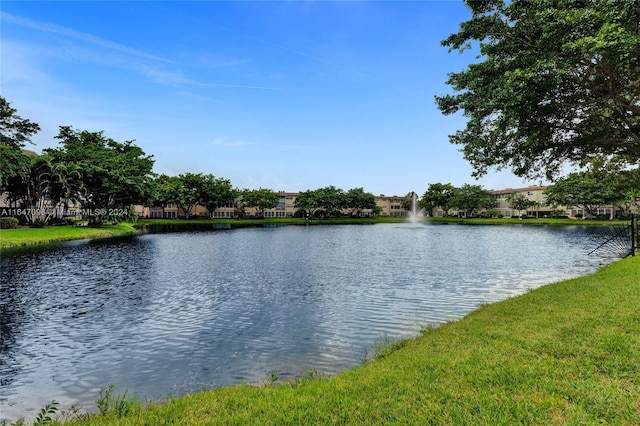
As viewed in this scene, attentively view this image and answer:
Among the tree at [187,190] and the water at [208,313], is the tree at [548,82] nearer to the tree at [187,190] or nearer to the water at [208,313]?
the water at [208,313]

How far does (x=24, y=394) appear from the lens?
27.3ft

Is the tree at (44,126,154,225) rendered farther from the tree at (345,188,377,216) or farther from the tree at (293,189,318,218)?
the tree at (345,188,377,216)

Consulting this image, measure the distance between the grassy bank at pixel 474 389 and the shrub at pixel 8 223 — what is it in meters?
52.2

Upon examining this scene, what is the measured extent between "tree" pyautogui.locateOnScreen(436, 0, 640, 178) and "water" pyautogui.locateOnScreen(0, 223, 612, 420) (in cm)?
725

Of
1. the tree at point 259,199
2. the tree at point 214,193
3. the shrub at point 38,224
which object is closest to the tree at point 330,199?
the tree at point 259,199

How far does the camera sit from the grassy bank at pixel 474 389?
5.32 metres

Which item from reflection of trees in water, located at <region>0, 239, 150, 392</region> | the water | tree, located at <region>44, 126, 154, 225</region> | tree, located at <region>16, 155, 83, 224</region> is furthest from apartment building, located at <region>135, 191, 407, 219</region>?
the water

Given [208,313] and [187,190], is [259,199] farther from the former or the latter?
[208,313]

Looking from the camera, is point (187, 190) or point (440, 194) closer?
point (187, 190)

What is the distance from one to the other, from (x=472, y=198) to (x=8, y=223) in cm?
12381

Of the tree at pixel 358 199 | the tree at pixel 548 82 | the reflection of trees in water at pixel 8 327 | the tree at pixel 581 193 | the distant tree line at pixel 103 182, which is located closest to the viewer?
the reflection of trees in water at pixel 8 327

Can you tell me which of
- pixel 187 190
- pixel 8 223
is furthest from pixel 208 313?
pixel 187 190

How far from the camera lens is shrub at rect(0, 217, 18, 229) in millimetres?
45519

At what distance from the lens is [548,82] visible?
12344mm
